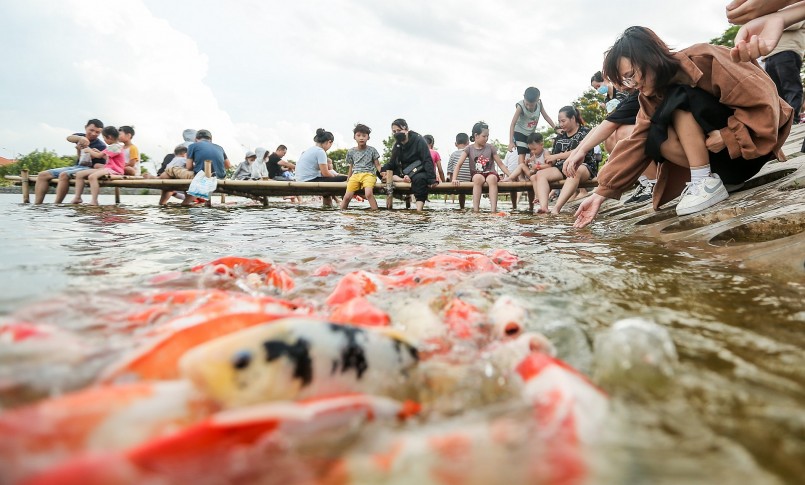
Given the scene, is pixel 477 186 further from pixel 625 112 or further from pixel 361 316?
pixel 361 316

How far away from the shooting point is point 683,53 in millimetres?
2977

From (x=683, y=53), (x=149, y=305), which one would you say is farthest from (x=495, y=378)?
(x=683, y=53)

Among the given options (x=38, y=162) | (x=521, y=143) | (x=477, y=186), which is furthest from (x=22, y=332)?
(x=38, y=162)

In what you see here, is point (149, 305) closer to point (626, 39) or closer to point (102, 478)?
point (102, 478)

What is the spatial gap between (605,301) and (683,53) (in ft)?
7.96

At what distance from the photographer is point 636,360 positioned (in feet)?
3.07

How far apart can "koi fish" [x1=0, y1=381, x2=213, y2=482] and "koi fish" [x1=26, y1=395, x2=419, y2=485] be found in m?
0.04

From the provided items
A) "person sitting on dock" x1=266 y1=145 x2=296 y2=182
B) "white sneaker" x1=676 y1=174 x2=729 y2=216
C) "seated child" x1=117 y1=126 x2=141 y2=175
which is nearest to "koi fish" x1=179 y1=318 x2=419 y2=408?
"white sneaker" x1=676 y1=174 x2=729 y2=216

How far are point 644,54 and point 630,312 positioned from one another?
2.25 meters

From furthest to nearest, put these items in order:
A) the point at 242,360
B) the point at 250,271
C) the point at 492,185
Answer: the point at 492,185 → the point at 250,271 → the point at 242,360

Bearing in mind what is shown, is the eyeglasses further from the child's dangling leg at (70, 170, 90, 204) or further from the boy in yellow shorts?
the child's dangling leg at (70, 170, 90, 204)

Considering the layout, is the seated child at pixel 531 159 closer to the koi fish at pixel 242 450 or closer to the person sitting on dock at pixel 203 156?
the person sitting on dock at pixel 203 156

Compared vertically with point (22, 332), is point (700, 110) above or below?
above

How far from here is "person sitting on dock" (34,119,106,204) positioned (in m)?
8.69
